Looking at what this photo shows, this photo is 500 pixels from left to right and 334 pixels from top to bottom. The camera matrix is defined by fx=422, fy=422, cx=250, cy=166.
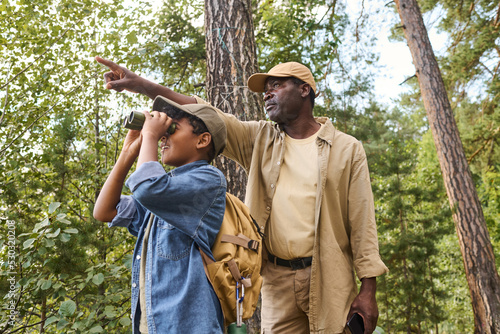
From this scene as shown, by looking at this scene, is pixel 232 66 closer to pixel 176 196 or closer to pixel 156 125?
pixel 156 125

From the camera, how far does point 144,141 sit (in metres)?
1.68

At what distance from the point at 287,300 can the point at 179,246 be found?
0.82 m

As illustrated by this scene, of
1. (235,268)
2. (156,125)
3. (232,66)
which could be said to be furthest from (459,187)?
(156,125)

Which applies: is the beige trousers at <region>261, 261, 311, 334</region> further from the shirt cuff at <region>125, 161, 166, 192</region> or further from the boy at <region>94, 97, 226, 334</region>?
the shirt cuff at <region>125, 161, 166, 192</region>

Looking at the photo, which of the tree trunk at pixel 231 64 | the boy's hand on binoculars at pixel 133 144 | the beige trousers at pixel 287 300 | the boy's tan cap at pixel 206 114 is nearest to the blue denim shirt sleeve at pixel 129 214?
the boy's hand on binoculars at pixel 133 144

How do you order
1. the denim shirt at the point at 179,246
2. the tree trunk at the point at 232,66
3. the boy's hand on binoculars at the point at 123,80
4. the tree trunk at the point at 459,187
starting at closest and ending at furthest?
the denim shirt at the point at 179,246 → the boy's hand on binoculars at the point at 123,80 → the tree trunk at the point at 232,66 → the tree trunk at the point at 459,187

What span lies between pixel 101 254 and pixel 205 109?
9.01 feet

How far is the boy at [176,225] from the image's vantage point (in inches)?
59.6

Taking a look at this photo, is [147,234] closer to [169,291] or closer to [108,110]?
[169,291]

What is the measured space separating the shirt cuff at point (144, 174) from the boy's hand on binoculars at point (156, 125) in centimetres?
15

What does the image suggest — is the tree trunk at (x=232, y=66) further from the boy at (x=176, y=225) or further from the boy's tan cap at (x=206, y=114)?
the boy at (x=176, y=225)

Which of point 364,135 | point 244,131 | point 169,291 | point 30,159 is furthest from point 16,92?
point 364,135

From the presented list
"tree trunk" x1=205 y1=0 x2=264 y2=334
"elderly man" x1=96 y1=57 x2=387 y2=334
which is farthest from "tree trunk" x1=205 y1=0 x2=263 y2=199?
"elderly man" x1=96 y1=57 x2=387 y2=334

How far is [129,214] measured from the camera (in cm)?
188
